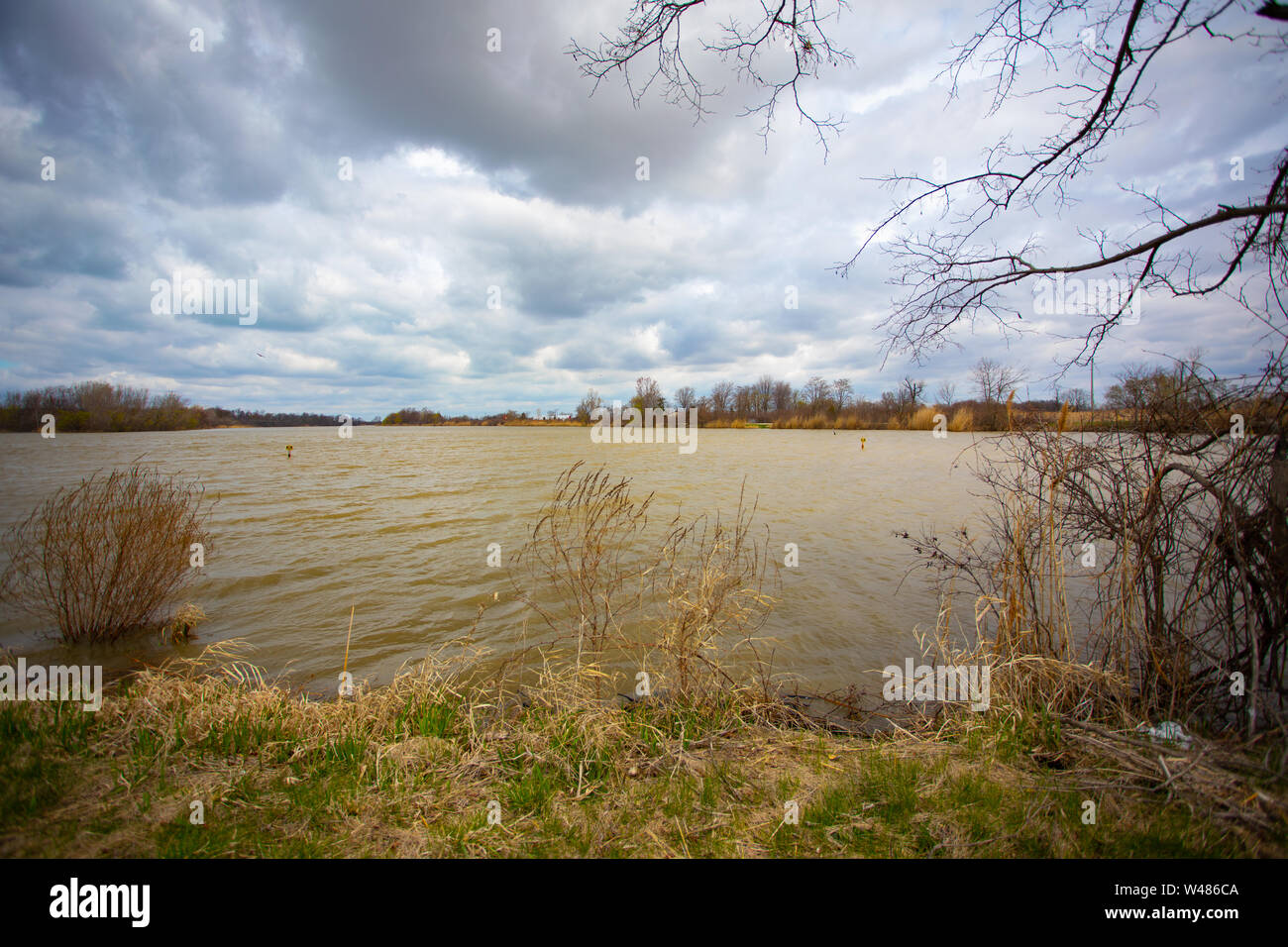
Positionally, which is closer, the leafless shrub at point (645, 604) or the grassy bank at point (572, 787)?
the grassy bank at point (572, 787)

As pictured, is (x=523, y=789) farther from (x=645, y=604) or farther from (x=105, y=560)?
(x=105, y=560)

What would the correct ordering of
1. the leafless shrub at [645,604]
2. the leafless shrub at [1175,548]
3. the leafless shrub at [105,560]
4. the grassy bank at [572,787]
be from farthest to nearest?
the leafless shrub at [105,560], the leafless shrub at [645,604], the leafless shrub at [1175,548], the grassy bank at [572,787]

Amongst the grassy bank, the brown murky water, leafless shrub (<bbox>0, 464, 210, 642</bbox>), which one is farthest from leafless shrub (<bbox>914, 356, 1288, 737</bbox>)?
leafless shrub (<bbox>0, 464, 210, 642</bbox>)

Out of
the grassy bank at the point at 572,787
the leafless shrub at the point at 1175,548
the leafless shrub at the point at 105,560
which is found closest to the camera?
the grassy bank at the point at 572,787

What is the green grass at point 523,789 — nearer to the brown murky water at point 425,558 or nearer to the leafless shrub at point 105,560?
the brown murky water at point 425,558

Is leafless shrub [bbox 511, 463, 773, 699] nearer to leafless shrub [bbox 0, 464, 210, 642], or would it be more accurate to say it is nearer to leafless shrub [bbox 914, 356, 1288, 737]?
leafless shrub [bbox 914, 356, 1288, 737]

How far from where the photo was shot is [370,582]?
9477 millimetres

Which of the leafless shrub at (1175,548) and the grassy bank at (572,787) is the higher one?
the leafless shrub at (1175,548)

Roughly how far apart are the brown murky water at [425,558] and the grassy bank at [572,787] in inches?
85.9

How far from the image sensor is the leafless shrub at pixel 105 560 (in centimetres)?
689

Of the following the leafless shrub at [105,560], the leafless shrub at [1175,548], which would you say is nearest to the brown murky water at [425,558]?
the leafless shrub at [105,560]

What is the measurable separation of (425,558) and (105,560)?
502cm

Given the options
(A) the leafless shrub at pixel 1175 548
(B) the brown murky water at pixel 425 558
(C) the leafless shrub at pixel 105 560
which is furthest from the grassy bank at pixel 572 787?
(C) the leafless shrub at pixel 105 560
